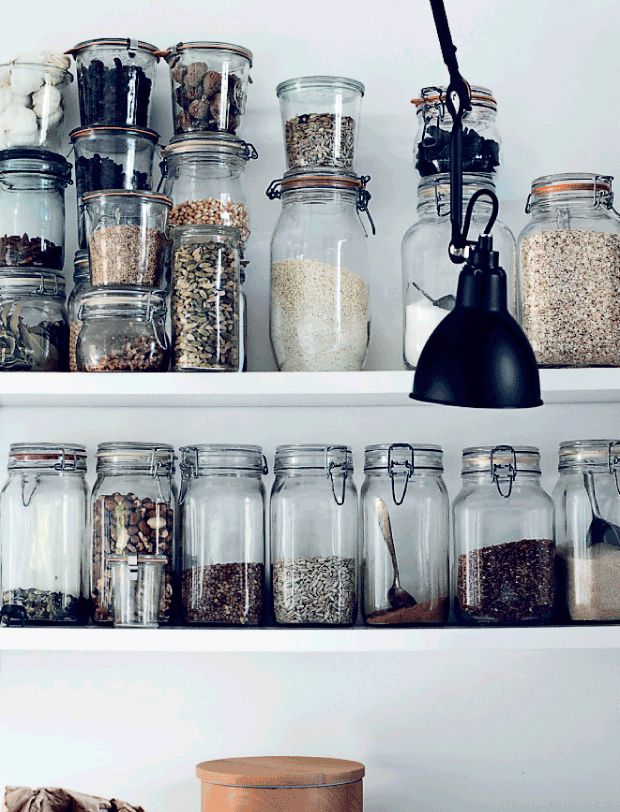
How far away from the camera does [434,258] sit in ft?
4.95

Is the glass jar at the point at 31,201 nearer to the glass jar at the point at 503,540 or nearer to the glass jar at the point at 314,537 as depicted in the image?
the glass jar at the point at 314,537

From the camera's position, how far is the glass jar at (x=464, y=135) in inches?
59.3

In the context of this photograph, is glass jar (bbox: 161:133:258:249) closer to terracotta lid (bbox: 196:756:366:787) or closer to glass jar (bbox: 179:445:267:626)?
glass jar (bbox: 179:445:267:626)

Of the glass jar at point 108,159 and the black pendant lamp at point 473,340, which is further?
the glass jar at point 108,159

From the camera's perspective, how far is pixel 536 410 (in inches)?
63.7

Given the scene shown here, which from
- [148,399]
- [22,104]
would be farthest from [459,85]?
[22,104]

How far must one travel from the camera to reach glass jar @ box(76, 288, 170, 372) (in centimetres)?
143

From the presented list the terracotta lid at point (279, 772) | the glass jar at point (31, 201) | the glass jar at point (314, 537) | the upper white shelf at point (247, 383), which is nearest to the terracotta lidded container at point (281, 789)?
the terracotta lid at point (279, 772)

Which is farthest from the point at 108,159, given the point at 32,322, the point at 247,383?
the point at 247,383

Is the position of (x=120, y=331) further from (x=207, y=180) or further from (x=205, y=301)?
(x=207, y=180)

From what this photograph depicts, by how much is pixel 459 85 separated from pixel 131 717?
100 cm

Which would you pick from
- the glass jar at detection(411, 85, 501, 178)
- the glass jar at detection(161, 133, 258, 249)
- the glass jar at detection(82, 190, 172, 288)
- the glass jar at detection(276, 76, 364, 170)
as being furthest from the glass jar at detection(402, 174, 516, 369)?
the glass jar at detection(82, 190, 172, 288)

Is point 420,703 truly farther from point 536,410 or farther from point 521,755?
point 536,410

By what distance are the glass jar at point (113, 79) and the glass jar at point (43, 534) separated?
1.50 ft
